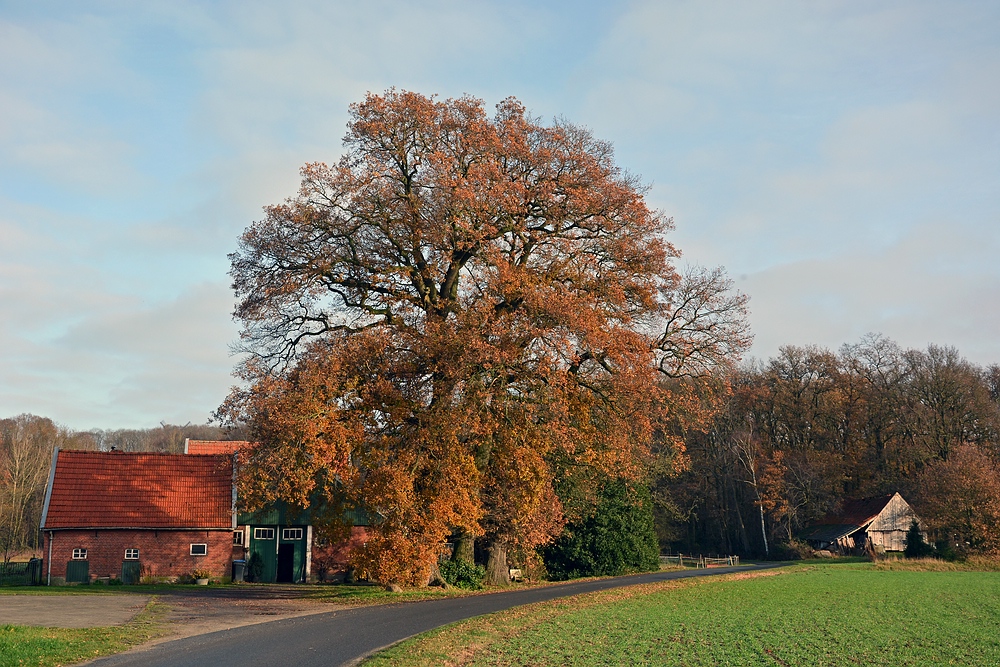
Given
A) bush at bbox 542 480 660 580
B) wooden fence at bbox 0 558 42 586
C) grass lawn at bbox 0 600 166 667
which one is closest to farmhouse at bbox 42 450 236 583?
wooden fence at bbox 0 558 42 586

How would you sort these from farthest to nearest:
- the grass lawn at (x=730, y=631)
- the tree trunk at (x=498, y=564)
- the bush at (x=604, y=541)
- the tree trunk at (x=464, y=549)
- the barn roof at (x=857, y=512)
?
the barn roof at (x=857, y=512), the bush at (x=604, y=541), the tree trunk at (x=498, y=564), the tree trunk at (x=464, y=549), the grass lawn at (x=730, y=631)

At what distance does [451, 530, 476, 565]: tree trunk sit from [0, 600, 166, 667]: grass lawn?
13.5 metres

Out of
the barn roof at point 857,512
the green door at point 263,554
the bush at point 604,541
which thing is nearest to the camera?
the green door at point 263,554

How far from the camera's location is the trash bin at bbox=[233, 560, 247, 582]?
113 ft

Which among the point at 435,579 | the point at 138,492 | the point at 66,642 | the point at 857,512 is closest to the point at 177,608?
the point at 66,642

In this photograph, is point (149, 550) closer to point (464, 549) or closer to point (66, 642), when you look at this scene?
point (464, 549)

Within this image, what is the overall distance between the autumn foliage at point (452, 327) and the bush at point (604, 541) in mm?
10187

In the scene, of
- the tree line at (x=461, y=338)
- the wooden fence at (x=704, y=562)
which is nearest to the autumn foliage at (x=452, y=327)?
the tree line at (x=461, y=338)

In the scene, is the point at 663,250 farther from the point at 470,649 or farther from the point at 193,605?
the point at 193,605

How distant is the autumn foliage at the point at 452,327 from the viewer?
2339 centimetres

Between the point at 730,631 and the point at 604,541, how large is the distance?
73.4 feet

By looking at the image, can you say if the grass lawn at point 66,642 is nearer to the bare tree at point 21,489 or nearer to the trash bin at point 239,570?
the trash bin at point 239,570

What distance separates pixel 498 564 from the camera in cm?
3238

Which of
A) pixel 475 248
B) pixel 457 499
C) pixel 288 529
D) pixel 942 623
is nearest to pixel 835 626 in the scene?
pixel 942 623
